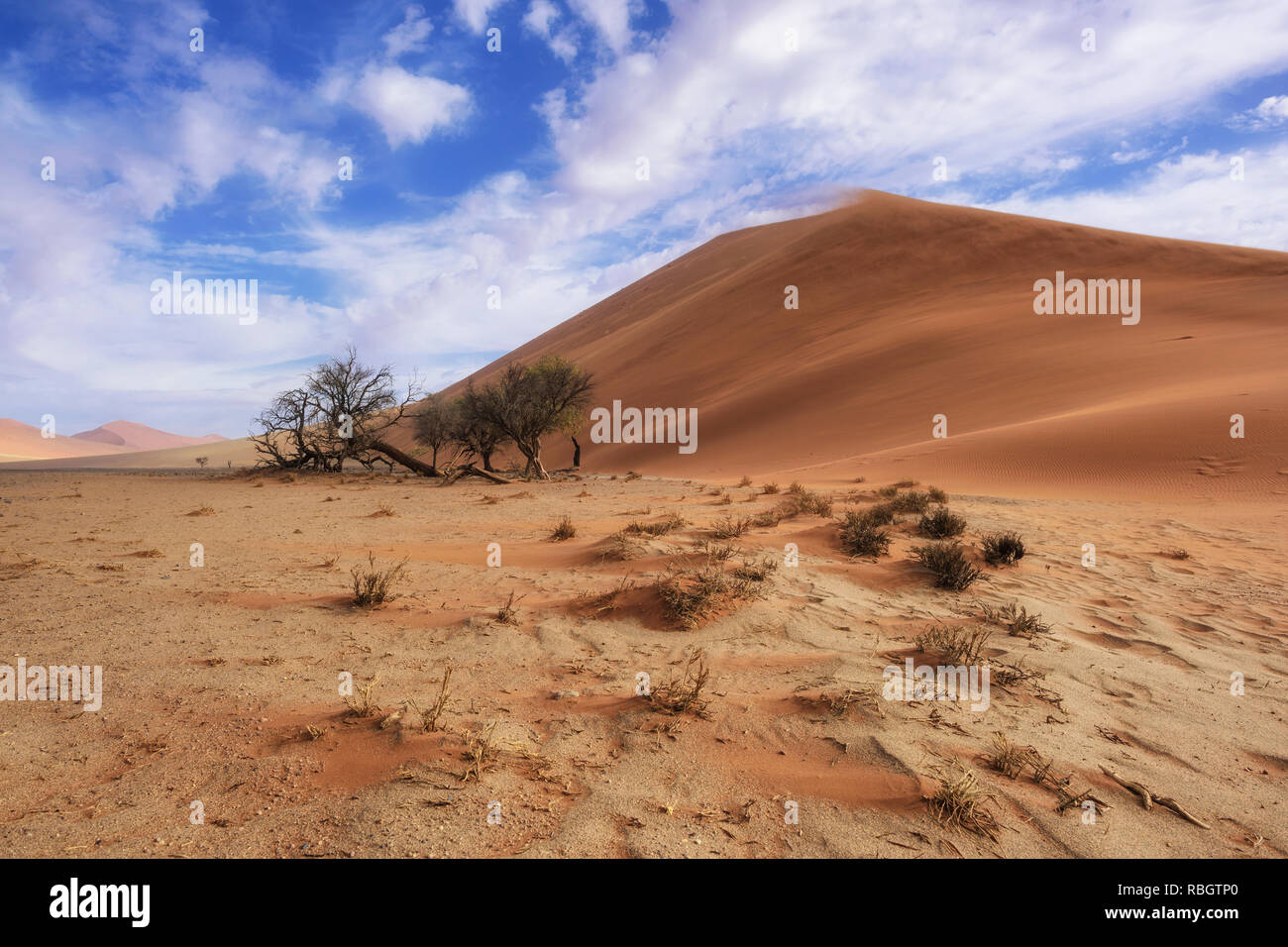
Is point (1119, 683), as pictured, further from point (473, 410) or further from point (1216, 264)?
point (1216, 264)

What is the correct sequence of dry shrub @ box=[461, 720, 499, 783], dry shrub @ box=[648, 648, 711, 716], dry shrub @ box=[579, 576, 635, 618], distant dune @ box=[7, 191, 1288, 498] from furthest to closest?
distant dune @ box=[7, 191, 1288, 498]
dry shrub @ box=[579, 576, 635, 618]
dry shrub @ box=[648, 648, 711, 716]
dry shrub @ box=[461, 720, 499, 783]

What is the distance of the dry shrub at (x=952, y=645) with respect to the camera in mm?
4363

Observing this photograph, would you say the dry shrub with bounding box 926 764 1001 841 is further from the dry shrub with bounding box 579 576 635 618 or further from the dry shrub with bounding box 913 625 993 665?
the dry shrub with bounding box 579 576 635 618

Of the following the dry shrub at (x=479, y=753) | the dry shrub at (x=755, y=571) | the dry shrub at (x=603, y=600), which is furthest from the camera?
the dry shrub at (x=755, y=571)

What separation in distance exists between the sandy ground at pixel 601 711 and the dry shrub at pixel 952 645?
20 cm

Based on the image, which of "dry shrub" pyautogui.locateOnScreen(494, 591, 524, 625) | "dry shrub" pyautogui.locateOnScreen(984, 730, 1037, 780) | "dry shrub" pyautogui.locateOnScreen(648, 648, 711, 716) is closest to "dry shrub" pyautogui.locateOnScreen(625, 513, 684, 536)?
"dry shrub" pyautogui.locateOnScreen(494, 591, 524, 625)

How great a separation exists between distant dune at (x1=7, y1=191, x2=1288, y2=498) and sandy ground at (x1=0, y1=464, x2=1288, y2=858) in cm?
929

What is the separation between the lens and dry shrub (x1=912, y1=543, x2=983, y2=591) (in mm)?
6340

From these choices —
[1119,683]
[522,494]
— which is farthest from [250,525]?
[1119,683]

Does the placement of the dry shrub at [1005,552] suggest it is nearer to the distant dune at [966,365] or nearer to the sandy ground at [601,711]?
the sandy ground at [601,711]

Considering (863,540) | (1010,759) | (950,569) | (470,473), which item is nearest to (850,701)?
(1010,759)

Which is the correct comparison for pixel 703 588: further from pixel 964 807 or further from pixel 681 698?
pixel 964 807

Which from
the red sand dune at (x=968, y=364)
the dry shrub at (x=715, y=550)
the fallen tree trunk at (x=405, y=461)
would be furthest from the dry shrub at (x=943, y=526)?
the fallen tree trunk at (x=405, y=461)
